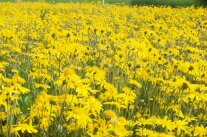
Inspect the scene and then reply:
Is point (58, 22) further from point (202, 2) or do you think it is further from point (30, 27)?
point (202, 2)

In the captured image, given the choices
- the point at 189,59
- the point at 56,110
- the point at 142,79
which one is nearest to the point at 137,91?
the point at 142,79

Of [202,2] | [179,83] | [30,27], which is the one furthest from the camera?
[202,2]

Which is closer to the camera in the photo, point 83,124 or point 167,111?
point 83,124

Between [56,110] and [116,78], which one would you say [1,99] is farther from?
[116,78]

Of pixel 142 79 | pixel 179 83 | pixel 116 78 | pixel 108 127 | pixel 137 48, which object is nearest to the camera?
pixel 108 127

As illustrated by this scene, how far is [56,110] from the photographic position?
310 centimetres

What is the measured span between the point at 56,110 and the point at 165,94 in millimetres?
2033

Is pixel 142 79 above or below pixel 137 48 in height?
below

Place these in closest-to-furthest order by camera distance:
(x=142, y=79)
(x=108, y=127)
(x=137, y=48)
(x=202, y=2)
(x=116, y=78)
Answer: (x=108, y=127) → (x=137, y=48) → (x=116, y=78) → (x=142, y=79) → (x=202, y=2)

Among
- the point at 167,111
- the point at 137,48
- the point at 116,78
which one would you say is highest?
the point at 137,48

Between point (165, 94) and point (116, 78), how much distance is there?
0.61 metres

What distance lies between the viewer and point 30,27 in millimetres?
8109

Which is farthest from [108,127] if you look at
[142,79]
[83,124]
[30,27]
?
[30,27]

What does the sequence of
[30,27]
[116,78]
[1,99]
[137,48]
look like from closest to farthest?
1. [1,99]
2. [137,48]
3. [116,78]
4. [30,27]
